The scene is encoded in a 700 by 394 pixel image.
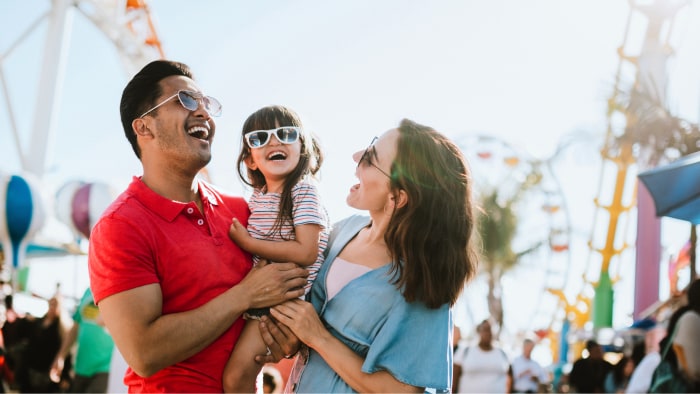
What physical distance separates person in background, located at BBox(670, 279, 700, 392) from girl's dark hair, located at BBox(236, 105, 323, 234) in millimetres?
2352

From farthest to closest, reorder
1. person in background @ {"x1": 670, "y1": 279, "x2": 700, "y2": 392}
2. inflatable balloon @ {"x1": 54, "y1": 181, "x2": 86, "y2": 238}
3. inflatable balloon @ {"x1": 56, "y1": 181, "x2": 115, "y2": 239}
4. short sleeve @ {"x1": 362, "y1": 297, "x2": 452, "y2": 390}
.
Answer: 1. inflatable balloon @ {"x1": 54, "y1": 181, "x2": 86, "y2": 238}
2. inflatable balloon @ {"x1": 56, "y1": 181, "x2": 115, "y2": 239}
3. person in background @ {"x1": 670, "y1": 279, "x2": 700, "y2": 392}
4. short sleeve @ {"x1": 362, "y1": 297, "x2": 452, "y2": 390}

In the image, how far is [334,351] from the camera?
7.97 ft

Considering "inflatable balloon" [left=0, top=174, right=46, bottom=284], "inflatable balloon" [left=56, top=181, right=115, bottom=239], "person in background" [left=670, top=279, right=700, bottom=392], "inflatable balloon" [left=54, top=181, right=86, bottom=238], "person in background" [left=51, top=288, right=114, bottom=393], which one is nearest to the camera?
"person in background" [left=670, top=279, right=700, bottom=392]

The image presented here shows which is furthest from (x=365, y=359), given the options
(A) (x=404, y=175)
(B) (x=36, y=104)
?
(B) (x=36, y=104)

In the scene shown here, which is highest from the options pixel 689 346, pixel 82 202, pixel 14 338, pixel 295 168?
pixel 295 168

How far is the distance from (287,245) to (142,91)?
0.72 meters

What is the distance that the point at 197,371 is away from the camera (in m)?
2.33

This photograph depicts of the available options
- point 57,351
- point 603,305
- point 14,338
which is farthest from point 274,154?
point 603,305

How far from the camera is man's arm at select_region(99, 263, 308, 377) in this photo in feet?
7.16

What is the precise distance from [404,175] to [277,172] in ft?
1.67

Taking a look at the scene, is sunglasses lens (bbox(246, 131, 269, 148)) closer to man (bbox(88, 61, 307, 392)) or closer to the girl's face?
the girl's face

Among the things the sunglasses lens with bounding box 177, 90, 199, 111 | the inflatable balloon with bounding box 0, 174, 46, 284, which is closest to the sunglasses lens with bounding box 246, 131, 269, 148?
the sunglasses lens with bounding box 177, 90, 199, 111

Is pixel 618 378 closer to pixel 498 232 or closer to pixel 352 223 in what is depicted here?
pixel 352 223

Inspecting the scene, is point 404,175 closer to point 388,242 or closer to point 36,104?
point 388,242
